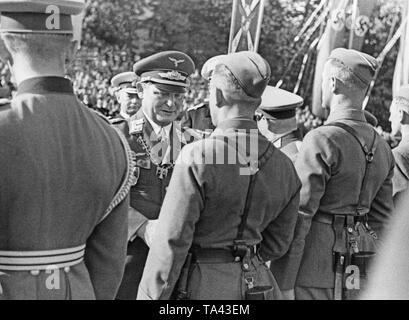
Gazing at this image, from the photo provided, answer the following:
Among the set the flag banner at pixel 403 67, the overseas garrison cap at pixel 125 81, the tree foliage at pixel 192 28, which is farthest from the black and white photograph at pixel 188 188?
the tree foliage at pixel 192 28

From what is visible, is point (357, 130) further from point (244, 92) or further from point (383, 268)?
point (383, 268)

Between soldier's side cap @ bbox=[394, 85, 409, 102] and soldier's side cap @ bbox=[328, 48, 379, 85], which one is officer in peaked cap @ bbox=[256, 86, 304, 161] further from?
soldier's side cap @ bbox=[394, 85, 409, 102]

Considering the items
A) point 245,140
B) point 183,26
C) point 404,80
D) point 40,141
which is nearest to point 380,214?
point 245,140

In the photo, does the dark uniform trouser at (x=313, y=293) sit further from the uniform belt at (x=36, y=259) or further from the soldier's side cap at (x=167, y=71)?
the uniform belt at (x=36, y=259)

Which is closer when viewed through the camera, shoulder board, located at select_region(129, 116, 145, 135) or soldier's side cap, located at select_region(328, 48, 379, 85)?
soldier's side cap, located at select_region(328, 48, 379, 85)

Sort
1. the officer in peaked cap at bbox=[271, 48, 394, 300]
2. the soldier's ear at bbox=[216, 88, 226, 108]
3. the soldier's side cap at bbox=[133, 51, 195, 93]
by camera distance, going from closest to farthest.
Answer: the soldier's ear at bbox=[216, 88, 226, 108] < the officer in peaked cap at bbox=[271, 48, 394, 300] < the soldier's side cap at bbox=[133, 51, 195, 93]

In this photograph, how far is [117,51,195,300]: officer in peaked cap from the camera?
4.67m

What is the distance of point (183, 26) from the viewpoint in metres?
21.3

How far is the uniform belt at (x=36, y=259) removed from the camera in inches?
113

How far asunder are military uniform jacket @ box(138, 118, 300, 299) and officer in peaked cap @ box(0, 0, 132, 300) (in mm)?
555

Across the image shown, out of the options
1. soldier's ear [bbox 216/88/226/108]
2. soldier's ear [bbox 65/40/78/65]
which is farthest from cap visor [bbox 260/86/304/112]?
soldier's ear [bbox 65/40/78/65]

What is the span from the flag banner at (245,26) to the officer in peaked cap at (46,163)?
163 inches

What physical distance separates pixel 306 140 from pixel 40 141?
6.87 ft

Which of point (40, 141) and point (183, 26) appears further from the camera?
point (183, 26)
